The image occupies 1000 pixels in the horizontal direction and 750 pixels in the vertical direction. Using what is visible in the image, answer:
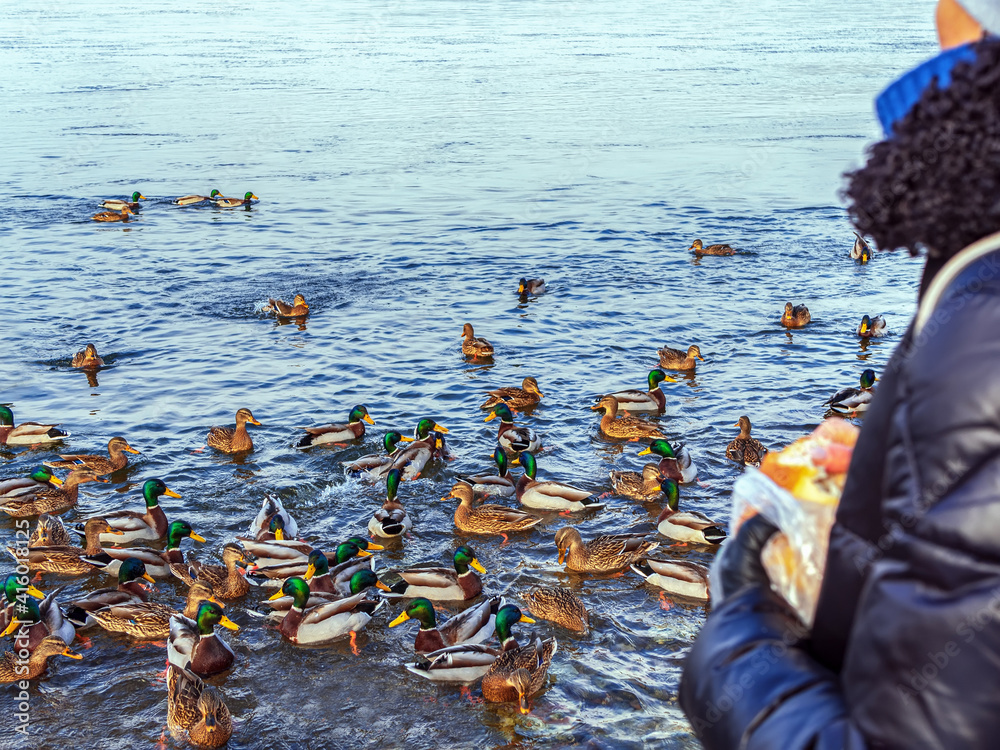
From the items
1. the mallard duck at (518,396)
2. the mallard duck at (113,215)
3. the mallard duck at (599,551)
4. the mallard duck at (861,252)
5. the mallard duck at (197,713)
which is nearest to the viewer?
the mallard duck at (197,713)

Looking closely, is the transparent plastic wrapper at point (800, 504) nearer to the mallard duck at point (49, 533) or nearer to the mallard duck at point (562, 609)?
the mallard duck at point (562, 609)

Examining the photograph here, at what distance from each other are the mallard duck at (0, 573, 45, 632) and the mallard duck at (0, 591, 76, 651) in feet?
0.29

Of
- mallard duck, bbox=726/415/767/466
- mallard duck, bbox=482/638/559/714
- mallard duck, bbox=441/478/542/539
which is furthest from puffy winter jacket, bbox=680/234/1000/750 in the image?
mallard duck, bbox=726/415/767/466

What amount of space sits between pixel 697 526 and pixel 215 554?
4.80 metres

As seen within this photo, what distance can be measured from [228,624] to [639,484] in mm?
4577

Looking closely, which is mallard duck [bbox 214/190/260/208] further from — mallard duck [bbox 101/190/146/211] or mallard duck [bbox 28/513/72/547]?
mallard duck [bbox 28/513/72/547]

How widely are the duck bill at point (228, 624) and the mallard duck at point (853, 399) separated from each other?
7.62 m

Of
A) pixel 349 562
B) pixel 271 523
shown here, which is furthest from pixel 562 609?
pixel 271 523

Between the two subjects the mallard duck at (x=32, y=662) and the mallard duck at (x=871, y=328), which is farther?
the mallard duck at (x=871, y=328)

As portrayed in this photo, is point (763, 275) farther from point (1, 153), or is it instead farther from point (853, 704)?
point (1, 153)

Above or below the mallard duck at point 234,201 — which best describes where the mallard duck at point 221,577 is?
below

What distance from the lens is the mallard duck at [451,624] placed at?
8312 millimetres

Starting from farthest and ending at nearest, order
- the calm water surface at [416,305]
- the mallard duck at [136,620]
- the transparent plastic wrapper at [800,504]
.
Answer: the mallard duck at [136,620] → the calm water surface at [416,305] → the transparent plastic wrapper at [800,504]

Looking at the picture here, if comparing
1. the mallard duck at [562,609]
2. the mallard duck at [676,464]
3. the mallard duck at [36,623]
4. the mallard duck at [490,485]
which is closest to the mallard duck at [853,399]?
the mallard duck at [676,464]
